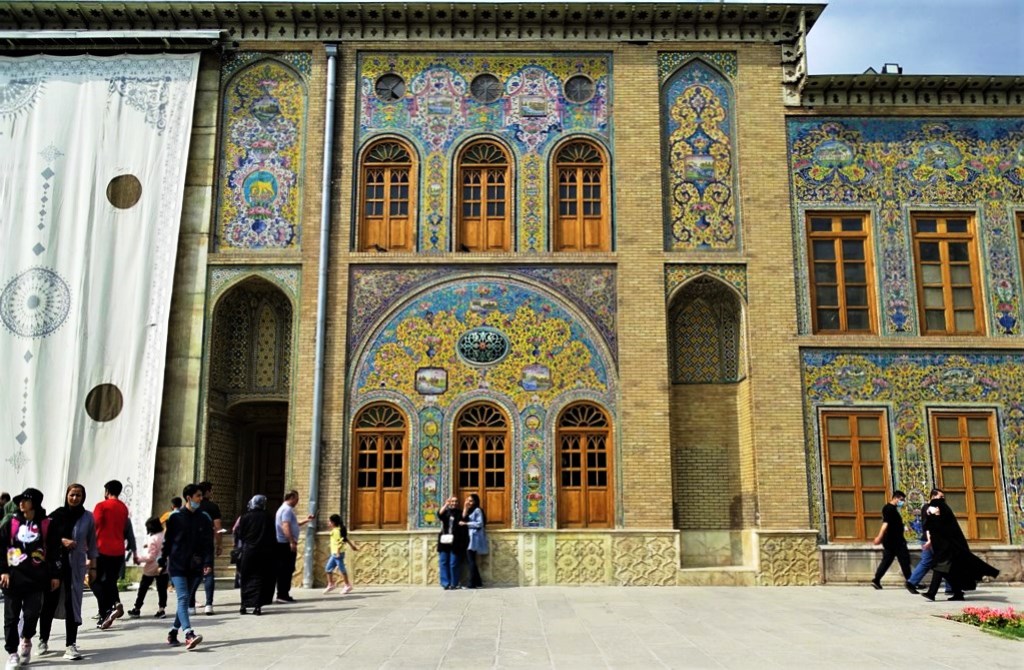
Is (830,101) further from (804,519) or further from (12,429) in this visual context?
(12,429)

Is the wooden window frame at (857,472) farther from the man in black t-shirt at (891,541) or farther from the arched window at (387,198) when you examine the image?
the arched window at (387,198)

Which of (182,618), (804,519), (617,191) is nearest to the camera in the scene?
(182,618)

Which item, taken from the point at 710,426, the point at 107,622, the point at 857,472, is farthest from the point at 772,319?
the point at 107,622

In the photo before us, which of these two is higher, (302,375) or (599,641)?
(302,375)

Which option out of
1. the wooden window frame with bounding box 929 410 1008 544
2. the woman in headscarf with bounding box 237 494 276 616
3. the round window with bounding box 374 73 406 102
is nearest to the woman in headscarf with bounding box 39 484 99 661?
the woman in headscarf with bounding box 237 494 276 616

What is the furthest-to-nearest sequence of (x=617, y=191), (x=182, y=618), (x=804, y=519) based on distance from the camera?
(x=617, y=191) → (x=804, y=519) → (x=182, y=618)

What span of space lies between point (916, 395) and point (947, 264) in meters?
2.34

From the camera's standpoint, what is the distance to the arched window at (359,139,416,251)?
16078mm

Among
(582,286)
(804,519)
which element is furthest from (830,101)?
(804,519)

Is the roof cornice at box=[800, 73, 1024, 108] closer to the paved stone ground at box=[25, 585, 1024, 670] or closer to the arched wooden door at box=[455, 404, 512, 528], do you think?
the arched wooden door at box=[455, 404, 512, 528]

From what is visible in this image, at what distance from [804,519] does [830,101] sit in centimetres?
695

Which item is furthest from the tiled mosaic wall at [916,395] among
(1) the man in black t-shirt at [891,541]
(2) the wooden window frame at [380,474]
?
(2) the wooden window frame at [380,474]

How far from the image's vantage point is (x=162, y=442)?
1523 cm

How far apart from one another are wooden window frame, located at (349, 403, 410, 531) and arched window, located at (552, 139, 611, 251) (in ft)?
12.8
